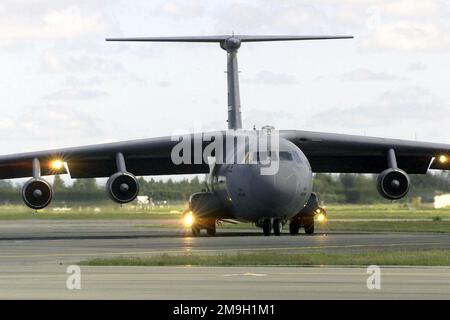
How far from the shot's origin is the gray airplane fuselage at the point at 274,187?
37719 millimetres

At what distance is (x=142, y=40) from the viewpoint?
43.0 metres

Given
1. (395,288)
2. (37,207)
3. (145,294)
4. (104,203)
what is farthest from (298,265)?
(104,203)

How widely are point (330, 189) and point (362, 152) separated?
18.5m

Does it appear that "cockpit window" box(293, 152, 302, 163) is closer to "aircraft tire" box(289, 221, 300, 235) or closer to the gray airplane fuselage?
the gray airplane fuselage

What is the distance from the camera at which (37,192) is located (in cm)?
4206

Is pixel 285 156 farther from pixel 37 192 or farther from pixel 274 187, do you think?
pixel 37 192

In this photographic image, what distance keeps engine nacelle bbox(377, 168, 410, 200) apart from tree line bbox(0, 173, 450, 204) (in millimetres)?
17131

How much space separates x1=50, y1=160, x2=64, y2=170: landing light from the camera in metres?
43.4

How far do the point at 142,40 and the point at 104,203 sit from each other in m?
25.0

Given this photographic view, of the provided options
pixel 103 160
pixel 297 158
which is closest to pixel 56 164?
pixel 103 160

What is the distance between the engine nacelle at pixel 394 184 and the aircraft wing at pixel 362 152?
4.26ft

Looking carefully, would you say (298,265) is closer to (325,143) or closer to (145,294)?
(145,294)

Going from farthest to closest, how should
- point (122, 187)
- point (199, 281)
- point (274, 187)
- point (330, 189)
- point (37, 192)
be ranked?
point (330, 189) < point (37, 192) < point (122, 187) < point (274, 187) < point (199, 281)

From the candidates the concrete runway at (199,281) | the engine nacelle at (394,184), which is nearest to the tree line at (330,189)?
the engine nacelle at (394,184)
